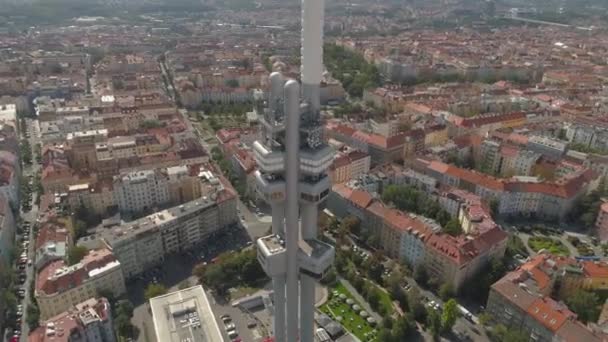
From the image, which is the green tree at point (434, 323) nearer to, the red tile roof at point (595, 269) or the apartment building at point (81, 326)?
the red tile roof at point (595, 269)

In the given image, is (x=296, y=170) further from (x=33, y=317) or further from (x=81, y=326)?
(x=33, y=317)

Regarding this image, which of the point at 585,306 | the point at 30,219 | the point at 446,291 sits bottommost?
the point at 30,219

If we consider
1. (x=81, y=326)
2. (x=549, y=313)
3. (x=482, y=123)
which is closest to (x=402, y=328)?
(x=549, y=313)

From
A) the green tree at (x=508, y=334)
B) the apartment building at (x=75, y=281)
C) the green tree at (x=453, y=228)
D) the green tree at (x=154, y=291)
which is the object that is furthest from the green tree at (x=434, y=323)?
the apartment building at (x=75, y=281)

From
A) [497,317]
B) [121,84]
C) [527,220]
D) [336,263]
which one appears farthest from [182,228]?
[121,84]

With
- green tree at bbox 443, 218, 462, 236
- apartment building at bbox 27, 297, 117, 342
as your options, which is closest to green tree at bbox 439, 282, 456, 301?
green tree at bbox 443, 218, 462, 236

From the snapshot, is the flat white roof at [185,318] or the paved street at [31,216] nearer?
the flat white roof at [185,318]
